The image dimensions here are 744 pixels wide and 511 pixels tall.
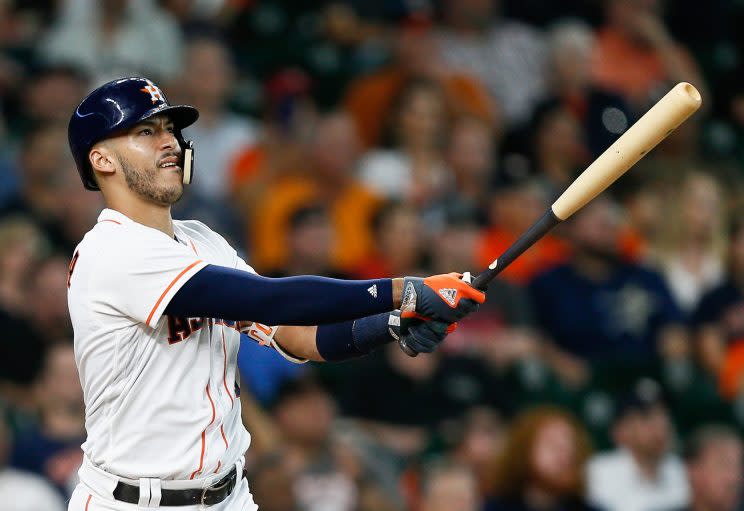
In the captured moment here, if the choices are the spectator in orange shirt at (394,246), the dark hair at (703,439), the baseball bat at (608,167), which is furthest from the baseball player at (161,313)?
the dark hair at (703,439)

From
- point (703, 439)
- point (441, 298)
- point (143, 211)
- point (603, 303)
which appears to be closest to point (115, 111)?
point (143, 211)

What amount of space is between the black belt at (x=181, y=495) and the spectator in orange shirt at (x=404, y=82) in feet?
15.5

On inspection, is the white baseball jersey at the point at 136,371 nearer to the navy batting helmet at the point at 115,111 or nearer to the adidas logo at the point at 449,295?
the navy batting helmet at the point at 115,111

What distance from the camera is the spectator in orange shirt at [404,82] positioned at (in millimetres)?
8258

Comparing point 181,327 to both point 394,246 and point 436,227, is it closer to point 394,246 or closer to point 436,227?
point 394,246

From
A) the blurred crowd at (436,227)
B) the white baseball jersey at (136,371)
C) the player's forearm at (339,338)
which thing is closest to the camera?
the white baseball jersey at (136,371)

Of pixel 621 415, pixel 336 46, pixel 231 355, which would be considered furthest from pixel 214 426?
pixel 336 46

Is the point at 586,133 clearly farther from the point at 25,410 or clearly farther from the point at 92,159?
the point at 92,159

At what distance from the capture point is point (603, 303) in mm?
7621

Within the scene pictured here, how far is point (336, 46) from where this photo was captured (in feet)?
28.5

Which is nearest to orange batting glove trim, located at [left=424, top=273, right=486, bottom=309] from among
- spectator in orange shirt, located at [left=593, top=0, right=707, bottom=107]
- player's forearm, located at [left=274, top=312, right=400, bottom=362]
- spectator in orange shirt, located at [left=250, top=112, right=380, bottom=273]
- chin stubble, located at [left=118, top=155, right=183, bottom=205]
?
player's forearm, located at [left=274, top=312, right=400, bottom=362]

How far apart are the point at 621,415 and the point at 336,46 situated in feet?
10.7

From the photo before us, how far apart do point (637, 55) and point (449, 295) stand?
20.8 feet

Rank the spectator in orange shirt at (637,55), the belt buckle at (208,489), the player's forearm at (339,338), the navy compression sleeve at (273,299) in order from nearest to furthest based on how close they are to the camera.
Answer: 1. the navy compression sleeve at (273,299)
2. the belt buckle at (208,489)
3. the player's forearm at (339,338)
4. the spectator in orange shirt at (637,55)
